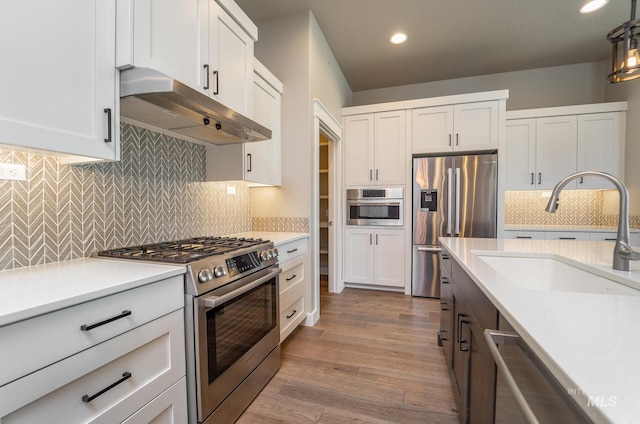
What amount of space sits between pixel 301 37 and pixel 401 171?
76.5 inches

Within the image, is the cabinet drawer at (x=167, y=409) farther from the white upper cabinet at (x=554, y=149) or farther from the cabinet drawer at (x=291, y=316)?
the white upper cabinet at (x=554, y=149)

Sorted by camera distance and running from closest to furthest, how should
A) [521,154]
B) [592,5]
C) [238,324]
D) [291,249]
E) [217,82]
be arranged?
1. [238,324]
2. [217,82]
3. [291,249]
4. [592,5]
5. [521,154]

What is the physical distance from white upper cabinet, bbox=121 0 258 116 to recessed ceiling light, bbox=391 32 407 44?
6.17 ft

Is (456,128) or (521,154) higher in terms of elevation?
(456,128)

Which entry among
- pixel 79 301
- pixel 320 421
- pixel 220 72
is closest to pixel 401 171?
pixel 220 72

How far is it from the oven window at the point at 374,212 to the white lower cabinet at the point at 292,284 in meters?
1.33

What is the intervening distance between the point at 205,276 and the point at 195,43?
1.29m

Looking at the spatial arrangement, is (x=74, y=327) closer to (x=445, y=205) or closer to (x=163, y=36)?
(x=163, y=36)

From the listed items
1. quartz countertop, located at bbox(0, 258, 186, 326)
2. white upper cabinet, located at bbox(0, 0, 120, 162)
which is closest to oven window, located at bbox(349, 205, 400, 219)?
quartz countertop, located at bbox(0, 258, 186, 326)

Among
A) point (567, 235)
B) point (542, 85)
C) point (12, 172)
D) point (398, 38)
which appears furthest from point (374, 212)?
point (12, 172)

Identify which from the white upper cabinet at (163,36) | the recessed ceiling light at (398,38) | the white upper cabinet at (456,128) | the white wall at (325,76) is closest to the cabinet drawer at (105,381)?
the white upper cabinet at (163,36)

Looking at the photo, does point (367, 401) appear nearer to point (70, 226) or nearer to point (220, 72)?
point (70, 226)

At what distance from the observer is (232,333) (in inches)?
58.8

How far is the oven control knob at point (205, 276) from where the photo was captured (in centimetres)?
127
